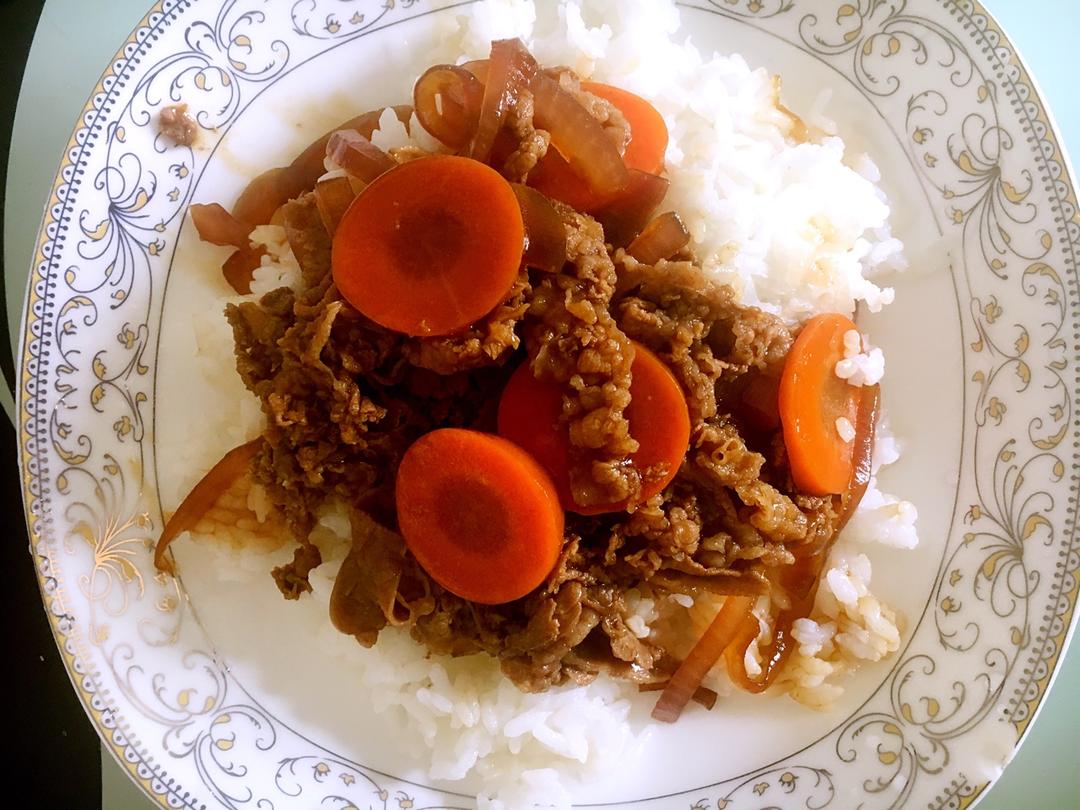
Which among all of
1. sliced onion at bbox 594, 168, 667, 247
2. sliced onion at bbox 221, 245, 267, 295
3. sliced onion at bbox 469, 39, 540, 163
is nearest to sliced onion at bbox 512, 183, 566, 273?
sliced onion at bbox 469, 39, 540, 163

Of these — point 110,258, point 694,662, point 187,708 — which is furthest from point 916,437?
point 110,258

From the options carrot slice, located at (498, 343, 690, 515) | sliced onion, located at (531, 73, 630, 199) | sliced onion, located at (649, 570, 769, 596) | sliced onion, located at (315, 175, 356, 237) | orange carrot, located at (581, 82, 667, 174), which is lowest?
sliced onion, located at (649, 570, 769, 596)

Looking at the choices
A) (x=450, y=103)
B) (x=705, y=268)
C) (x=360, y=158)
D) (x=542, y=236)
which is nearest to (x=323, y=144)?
(x=360, y=158)

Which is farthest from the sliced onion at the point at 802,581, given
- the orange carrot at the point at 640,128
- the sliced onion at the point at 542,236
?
the sliced onion at the point at 542,236

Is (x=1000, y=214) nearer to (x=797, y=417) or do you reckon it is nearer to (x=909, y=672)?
(x=797, y=417)

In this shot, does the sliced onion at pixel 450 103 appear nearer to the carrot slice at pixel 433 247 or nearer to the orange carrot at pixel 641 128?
the carrot slice at pixel 433 247

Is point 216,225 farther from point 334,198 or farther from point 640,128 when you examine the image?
point 640,128

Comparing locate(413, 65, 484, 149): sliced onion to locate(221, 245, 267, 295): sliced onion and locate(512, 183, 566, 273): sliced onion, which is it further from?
locate(221, 245, 267, 295): sliced onion
